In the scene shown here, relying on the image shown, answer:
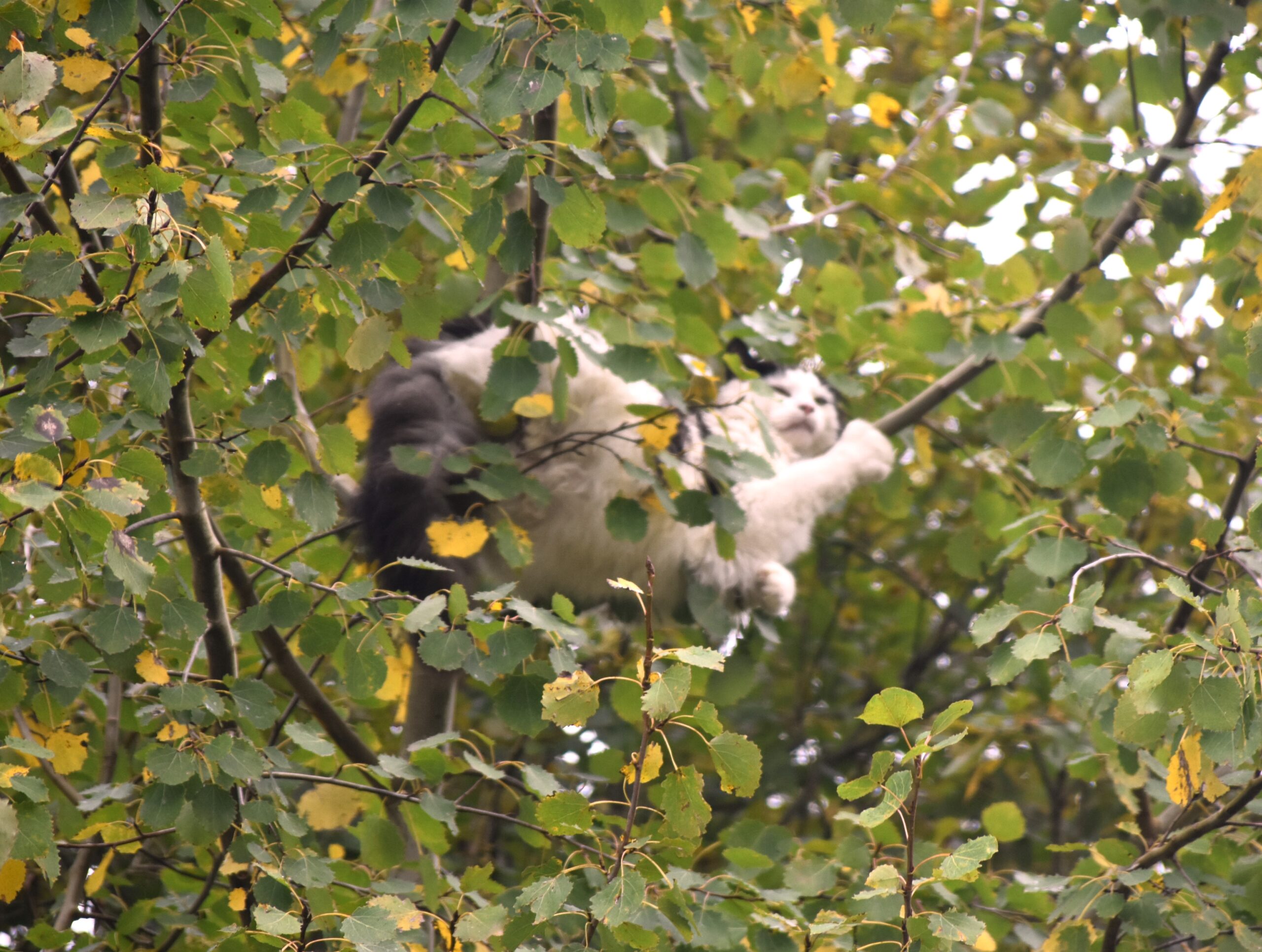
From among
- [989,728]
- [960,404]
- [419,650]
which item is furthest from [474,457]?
[989,728]

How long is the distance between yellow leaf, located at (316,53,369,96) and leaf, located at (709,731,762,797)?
81.7 inches

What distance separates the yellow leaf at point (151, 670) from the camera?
7.00 feet

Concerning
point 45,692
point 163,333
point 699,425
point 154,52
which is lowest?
point 45,692

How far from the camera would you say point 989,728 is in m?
4.30

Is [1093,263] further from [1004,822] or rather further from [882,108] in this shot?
[1004,822]

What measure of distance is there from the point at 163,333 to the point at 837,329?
2511 millimetres

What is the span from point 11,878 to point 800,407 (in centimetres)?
308

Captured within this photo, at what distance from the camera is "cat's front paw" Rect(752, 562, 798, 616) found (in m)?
3.62

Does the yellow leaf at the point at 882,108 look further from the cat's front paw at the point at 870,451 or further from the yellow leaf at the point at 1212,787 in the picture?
the yellow leaf at the point at 1212,787

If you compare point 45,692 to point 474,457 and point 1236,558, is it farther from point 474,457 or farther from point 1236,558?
point 1236,558

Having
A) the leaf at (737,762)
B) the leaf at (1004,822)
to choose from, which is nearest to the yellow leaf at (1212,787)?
the leaf at (1004,822)

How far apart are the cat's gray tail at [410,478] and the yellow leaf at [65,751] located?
745 mm

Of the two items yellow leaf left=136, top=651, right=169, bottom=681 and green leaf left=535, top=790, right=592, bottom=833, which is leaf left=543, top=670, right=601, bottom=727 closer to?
green leaf left=535, top=790, right=592, bottom=833

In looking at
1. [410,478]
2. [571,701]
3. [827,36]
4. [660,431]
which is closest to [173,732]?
[571,701]
